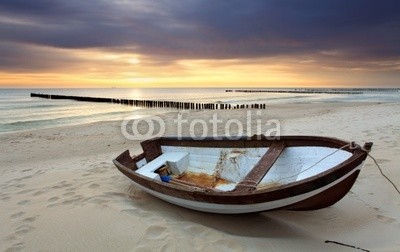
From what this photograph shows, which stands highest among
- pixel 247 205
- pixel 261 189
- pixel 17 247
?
pixel 261 189

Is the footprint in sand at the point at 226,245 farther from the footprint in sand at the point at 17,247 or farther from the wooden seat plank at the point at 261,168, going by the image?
the footprint in sand at the point at 17,247

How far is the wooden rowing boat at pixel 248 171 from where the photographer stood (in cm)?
354

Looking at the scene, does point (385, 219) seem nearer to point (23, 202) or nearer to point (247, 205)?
point (247, 205)

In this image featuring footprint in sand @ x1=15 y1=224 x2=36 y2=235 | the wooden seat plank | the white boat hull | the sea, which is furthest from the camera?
the sea

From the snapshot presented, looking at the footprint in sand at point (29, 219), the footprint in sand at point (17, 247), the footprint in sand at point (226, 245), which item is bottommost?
the footprint in sand at point (17, 247)

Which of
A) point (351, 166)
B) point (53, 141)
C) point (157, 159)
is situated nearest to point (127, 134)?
point (53, 141)

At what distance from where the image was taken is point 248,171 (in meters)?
5.50

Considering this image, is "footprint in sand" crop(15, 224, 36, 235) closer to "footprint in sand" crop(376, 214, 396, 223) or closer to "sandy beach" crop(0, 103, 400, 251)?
"sandy beach" crop(0, 103, 400, 251)

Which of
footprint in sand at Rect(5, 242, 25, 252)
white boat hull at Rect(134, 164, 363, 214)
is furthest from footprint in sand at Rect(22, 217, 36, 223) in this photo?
white boat hull at Rect(134, 164, 363, 214)

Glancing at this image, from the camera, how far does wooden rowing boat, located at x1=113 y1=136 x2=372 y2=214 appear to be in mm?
3541

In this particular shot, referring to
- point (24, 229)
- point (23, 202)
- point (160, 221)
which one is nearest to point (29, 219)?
point (24, 229)

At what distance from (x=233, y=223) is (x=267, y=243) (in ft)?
2.26

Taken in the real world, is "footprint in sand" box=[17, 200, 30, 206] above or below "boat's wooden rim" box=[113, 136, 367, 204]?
below

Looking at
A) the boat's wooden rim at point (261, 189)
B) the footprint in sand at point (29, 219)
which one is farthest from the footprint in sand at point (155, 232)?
the footprint in sand at point (29, 219)
